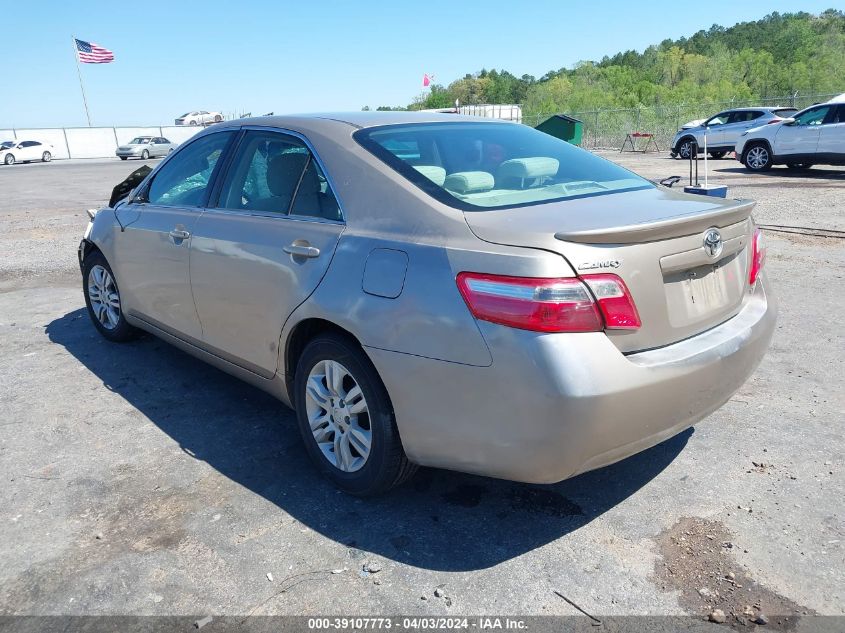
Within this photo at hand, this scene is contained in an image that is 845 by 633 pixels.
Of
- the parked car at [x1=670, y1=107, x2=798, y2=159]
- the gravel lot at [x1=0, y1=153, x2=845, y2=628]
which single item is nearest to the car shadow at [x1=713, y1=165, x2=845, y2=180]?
the parked car at [x1=670, y1=107, x2=798, y2=159]

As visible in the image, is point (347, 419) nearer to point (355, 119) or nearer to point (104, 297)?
point (355, 119)

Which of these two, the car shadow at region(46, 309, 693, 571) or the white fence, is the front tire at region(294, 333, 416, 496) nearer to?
the car shadow at region(46, 309, 693, 571)

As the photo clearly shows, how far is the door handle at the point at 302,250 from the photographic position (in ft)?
10.1

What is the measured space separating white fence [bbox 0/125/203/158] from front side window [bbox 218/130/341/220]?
169 ft

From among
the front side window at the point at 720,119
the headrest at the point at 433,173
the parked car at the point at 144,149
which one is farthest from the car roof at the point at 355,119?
the parked car at the point at 144,149

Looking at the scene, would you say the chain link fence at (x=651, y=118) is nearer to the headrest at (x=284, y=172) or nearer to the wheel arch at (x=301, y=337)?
the headrest at (x=284, y=172)

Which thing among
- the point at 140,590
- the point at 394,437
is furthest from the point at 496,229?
the point at 140,590

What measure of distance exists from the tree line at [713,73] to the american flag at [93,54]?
791 inches

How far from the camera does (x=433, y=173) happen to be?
3.06 meters

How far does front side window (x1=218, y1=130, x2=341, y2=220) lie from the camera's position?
10.6ft

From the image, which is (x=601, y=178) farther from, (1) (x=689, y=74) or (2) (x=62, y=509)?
(1) (x=689, y=74)

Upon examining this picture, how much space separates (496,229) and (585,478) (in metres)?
1.44

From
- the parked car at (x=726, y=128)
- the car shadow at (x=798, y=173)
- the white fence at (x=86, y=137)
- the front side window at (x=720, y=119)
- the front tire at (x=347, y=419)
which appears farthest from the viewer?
the white fence at (x=86, y=137)

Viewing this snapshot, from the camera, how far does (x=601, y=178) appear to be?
3414mm
